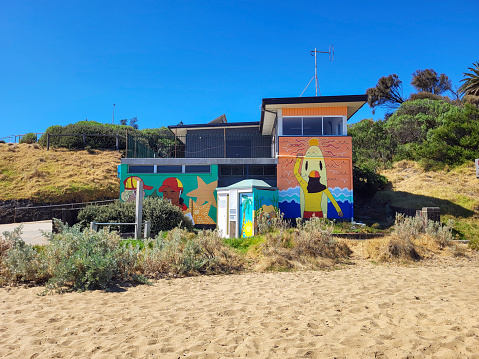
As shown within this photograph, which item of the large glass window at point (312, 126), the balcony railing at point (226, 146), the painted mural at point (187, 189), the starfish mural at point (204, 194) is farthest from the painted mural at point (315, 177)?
the balcony railing at point (226, 146)

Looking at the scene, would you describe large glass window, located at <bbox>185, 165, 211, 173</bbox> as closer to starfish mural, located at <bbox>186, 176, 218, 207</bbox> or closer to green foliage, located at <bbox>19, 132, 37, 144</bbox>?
starfish mural, located at <bbox>186, 176, 218, 207</bbox>

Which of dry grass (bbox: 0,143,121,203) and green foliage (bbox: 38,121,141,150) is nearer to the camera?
dry grass (bbox: 0,143,121,203)

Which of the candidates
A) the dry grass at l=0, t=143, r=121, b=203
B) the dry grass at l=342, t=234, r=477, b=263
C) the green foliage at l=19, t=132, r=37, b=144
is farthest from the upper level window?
the green foliage at l=19, t=132, r=37, b=144

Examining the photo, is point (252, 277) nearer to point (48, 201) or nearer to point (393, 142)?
point (48, 201)

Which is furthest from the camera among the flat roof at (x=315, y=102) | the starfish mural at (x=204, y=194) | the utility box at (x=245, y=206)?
the starfish mural at (x=204, y=194)

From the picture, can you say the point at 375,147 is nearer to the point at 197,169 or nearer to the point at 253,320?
the point at 197,169

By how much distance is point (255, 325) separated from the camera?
4.65 metres

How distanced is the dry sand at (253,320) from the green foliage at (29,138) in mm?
29265

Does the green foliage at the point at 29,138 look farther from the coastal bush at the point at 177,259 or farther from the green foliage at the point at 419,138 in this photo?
the coastal bush at the point at 177,259

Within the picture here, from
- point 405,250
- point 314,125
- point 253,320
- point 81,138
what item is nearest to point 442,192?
point 314,125

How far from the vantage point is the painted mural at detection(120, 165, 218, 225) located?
16.9 meters

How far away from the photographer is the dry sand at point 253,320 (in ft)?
12.5

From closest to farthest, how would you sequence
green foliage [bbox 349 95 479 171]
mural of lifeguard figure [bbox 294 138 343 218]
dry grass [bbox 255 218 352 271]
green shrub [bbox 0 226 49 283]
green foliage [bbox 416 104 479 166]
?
green shrub [bbox 0 226 49 283] < dry grass [bbox 255 218 352 271] < mural of lifeguard figure [bbox 294 138 343 218] < green foliage [bbox 416 104 479 166] < green foliage [bbox 349 95 479 171]

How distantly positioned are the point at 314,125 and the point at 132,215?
9572 mm
